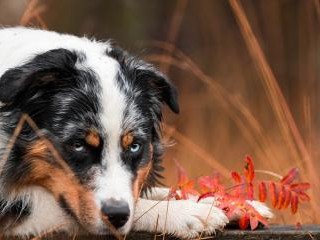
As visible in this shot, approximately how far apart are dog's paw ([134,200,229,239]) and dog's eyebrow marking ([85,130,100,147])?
19.0 inches

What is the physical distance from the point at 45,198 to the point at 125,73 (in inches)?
33.8

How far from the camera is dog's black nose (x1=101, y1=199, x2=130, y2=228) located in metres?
4.46

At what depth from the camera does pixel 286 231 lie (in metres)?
Result: 4.70

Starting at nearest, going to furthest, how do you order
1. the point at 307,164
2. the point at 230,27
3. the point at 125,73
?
the point at 125,73
the point at 307,164
the point at 230,27

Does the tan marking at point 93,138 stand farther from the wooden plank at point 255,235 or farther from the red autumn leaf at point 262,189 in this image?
the red autumn leaf at point 262,189

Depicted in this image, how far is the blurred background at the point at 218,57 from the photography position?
907cm

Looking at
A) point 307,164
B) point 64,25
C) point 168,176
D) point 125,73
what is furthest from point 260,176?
point 64,25

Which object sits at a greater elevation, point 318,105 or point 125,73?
point 318,105

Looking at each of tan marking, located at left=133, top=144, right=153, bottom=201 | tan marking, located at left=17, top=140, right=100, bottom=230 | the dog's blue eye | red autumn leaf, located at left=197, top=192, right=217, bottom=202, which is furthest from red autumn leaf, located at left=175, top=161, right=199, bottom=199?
tan marking, located at left=17, top=140, right=100, bottom=230

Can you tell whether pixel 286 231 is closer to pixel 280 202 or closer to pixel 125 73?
pixel 280 202

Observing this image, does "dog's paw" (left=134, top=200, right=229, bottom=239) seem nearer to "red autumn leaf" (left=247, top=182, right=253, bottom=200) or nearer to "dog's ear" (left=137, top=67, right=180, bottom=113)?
"red autumn leaf" (left=247, top=182, right=253, bottom=200)

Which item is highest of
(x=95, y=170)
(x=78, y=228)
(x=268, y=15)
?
(x=268, y=15)

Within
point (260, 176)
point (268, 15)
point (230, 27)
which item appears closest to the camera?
point (260, 176)

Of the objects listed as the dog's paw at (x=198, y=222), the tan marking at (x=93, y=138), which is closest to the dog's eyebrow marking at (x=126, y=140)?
the tan marking at (x=93, y=138)
